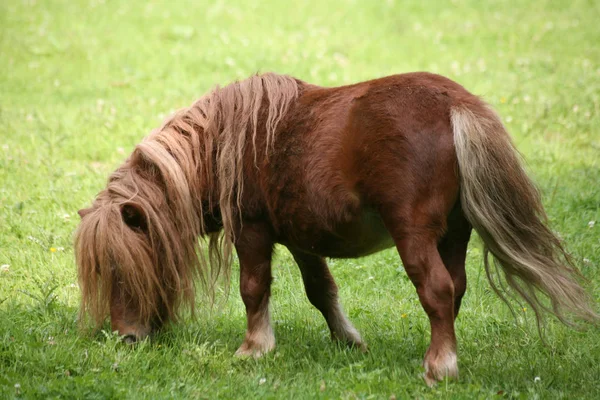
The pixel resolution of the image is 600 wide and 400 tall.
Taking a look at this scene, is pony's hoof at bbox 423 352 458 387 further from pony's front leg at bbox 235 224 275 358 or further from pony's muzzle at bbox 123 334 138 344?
pony's muzzle at bbox 123 334 138 344

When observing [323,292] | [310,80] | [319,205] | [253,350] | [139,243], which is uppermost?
[319,205]

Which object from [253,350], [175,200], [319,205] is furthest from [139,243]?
[319,205]

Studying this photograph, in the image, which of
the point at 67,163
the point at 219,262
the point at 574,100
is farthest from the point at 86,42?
the point at 219,262

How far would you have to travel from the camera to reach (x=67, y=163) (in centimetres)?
884

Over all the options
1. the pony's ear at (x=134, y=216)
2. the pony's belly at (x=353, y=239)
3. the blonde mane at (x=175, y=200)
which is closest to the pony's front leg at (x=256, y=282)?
the blonde mane at (x=175, y=200)

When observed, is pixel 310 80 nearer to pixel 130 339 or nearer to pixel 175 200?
pixel 175 200

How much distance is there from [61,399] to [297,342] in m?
1.70

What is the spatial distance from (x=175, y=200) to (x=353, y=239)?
113cm

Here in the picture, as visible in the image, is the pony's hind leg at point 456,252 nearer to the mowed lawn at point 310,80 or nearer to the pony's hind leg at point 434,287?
the pony's hind leg at point 434,287

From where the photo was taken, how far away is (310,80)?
11781mm

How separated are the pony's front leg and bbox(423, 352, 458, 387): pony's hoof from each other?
3.70 ft

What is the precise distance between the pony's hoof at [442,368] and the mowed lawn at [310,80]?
6 cm

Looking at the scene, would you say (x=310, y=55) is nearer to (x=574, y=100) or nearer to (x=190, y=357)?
(x=574, y=100)

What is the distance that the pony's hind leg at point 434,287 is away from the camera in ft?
13.5
